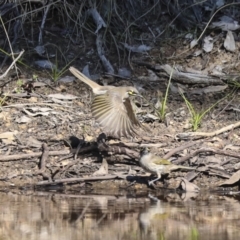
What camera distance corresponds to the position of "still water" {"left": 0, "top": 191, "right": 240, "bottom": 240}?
574 cm

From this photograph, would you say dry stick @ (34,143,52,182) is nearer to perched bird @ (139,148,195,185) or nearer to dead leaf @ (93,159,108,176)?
dead leaf @ (93,159,108,176)

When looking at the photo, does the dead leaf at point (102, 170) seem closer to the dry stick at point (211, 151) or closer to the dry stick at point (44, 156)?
the dry stick at point (44, 156)

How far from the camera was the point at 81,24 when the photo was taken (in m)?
11.0

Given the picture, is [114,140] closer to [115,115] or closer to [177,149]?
[115,115]

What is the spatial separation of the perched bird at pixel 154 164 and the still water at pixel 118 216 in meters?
0.24

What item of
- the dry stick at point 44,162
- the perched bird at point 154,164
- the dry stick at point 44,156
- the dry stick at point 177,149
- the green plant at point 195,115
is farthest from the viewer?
the green plant at point 195,115

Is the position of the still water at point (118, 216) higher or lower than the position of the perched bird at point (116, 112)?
lower

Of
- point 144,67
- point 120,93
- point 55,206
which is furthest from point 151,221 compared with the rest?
point 144,67

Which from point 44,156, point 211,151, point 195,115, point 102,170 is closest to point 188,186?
point 211,151

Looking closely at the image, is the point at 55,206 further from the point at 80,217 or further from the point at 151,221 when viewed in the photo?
the point at 151,221

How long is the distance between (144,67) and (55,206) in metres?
4.06

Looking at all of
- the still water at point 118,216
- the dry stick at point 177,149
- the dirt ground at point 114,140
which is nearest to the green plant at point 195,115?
the dirt ground at point 114,140

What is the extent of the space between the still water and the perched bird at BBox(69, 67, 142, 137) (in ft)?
3.16

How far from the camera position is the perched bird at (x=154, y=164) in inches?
301
